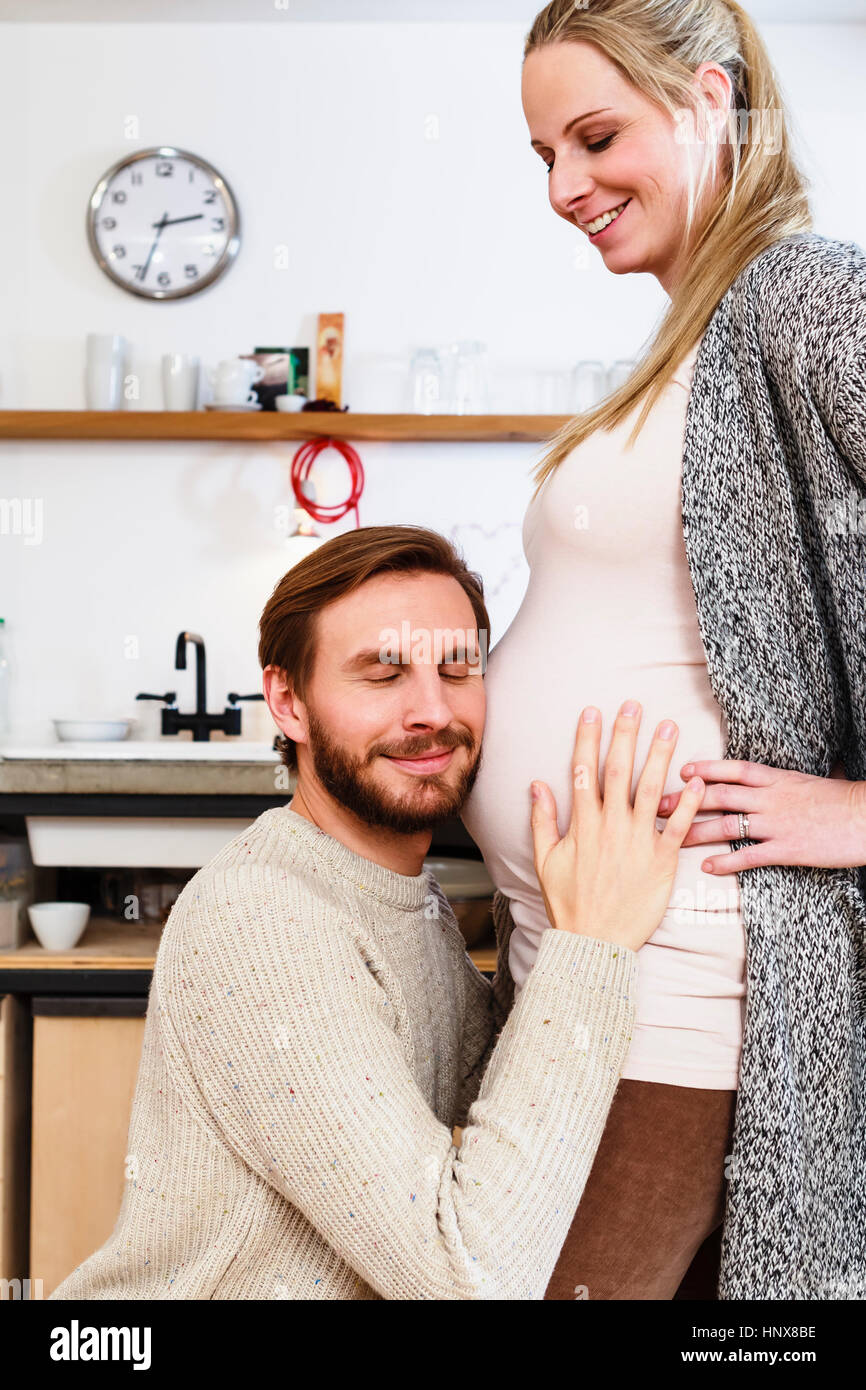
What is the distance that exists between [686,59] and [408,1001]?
2.50 ft

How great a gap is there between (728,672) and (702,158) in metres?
0.42

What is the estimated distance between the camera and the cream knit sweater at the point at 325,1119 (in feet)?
2.46

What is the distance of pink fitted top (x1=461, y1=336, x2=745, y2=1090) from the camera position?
0.82m

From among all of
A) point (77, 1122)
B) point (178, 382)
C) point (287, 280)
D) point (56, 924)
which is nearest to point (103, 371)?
point (178, 382)

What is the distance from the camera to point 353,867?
37.6 inches

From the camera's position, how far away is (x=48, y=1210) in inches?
72.7

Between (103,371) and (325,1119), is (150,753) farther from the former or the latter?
(325,1119)

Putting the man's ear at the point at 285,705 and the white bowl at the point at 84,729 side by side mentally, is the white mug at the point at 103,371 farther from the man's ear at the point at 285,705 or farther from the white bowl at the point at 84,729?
the man's ear at the point at 285,705

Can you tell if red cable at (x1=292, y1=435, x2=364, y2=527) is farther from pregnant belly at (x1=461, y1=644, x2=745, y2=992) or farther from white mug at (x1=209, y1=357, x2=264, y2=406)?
pregnant belly at (x1=461, y1=644, x2=745, y2=992)

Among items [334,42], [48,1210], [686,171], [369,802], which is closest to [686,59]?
[686,171]

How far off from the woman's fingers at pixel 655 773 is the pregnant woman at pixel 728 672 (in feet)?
0.06

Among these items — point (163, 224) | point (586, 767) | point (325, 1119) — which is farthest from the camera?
point (163, 224)

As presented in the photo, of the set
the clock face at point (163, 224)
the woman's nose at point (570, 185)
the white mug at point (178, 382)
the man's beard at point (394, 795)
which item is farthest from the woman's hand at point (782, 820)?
the clock face at point (163, 224)
